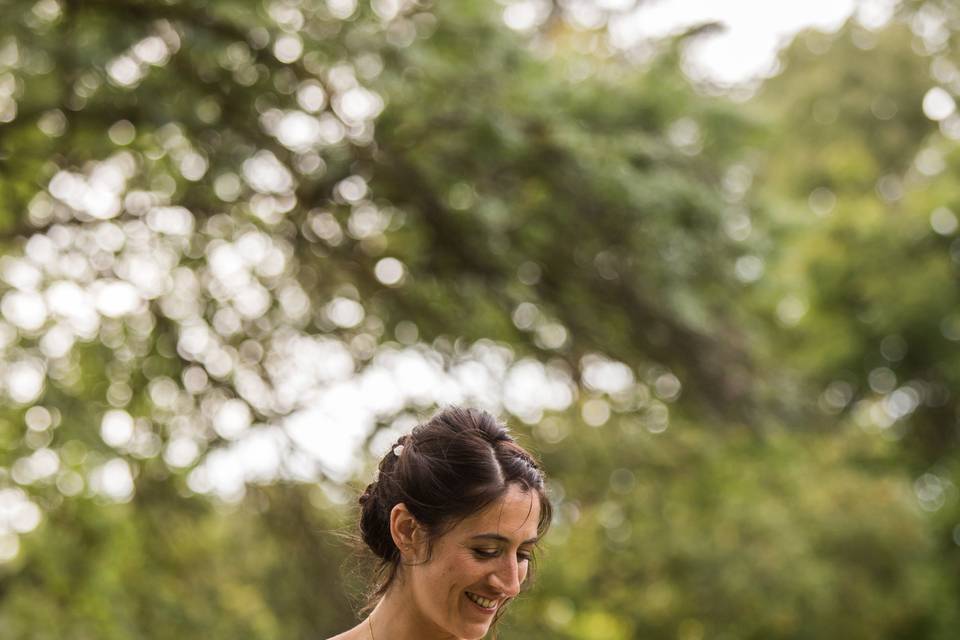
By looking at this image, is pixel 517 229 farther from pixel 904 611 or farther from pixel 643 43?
pixel 904 611

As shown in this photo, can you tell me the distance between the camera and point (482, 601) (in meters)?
3.25

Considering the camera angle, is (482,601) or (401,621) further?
(401,621)

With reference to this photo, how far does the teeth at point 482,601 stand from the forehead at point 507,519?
13cm

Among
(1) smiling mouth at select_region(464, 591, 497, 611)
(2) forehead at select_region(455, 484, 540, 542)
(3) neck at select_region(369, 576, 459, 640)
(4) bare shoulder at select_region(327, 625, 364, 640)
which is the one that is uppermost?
(2) forehead at select_region(455, 484, 540, 542)

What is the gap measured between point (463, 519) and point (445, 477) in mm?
99

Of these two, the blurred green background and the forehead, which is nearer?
the forehead

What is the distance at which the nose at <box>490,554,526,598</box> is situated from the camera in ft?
10.6

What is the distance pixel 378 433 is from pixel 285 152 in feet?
6.04

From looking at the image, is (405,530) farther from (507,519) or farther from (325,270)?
(325,270)

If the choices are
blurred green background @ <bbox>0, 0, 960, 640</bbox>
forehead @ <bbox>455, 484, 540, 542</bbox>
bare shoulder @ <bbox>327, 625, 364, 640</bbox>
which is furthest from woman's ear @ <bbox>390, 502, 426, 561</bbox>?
blurred green background @ <bbox>0, 0, 960, 640</bbox>

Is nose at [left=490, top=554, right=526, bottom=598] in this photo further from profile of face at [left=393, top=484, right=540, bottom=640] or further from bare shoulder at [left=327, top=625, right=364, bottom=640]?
bare shoulder at [left=327, top=625, right=364, bottom=640]

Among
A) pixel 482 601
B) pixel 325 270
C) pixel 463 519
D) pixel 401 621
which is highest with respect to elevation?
pixel 463 519

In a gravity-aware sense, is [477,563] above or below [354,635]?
above

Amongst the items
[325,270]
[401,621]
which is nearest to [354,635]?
[401,621]
